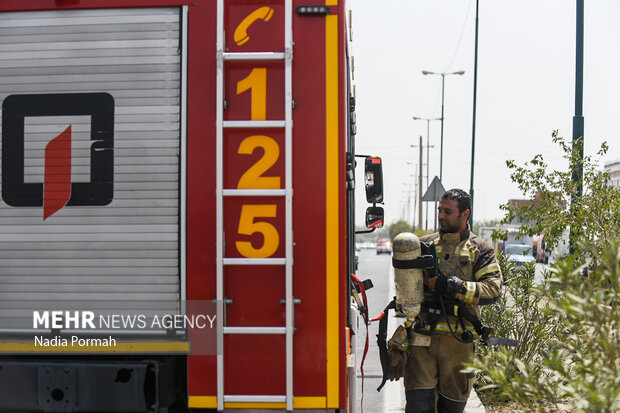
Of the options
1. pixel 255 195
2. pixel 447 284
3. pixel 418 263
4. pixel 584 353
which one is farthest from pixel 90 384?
pixel 584 353

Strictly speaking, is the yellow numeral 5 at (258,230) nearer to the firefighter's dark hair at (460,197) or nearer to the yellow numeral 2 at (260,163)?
the yellow numeral 2 at (260,163)

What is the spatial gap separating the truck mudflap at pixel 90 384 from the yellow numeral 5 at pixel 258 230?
0.79 metres

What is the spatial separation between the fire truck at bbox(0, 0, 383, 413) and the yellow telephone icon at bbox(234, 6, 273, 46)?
1cm

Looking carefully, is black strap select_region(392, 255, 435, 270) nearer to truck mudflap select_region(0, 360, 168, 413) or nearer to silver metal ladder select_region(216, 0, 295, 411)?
silver metal ladder select_region(216, 0, 295, 411)

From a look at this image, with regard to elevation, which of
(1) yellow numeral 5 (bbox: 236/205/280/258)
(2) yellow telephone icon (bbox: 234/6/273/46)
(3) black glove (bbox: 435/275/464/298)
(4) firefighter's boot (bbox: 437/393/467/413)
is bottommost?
(4) firefighter's boot (bbox: 437/393/467/413)

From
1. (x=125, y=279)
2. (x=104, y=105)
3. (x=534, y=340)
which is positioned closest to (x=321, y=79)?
(x=104, y=105)

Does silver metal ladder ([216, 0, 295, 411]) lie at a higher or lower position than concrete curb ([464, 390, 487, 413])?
higher

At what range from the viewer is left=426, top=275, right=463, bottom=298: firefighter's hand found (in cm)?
425

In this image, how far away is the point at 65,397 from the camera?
3.50m

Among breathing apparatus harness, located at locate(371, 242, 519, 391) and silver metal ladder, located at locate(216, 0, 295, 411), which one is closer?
Answer: silver metal ladder, located at locate(216, 0, 295, 411)

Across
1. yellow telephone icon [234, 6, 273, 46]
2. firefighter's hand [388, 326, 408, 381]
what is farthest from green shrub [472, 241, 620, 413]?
yellow telephone icon [234, 6, 273, 46]

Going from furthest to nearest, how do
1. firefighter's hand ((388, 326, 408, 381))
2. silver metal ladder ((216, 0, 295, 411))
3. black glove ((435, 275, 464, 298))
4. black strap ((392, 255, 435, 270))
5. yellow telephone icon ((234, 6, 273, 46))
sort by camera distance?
1. firefighter's hand ((388, 326, 408, 381))
2. black glove ((435, 275, 464, 298))
3. black strap ((392, 255, 435, 270))
4. yellow telephone icon ((234, 6, 273, 46))
5. silver metal ladder ((216, 0, 295, 411))

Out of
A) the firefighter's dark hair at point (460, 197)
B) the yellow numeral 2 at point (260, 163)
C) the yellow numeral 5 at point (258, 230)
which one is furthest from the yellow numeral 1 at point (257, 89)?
the firefighter's dark hair at point (460, 197)

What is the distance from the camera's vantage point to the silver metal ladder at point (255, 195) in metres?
3.28
